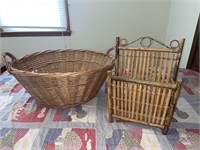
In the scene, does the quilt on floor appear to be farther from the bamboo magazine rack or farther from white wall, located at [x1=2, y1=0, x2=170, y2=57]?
white wall, located at [x1=2, y1=0, x2=170, y2=57]

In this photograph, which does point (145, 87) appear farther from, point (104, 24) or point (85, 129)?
point (104, 24)

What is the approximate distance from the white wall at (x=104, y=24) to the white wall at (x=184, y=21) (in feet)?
0.34

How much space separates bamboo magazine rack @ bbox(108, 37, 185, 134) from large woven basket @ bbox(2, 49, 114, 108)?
14 cm

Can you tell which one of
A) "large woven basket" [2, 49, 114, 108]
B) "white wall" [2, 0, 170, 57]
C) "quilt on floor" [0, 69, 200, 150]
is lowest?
"quilt on floor" [0, 69, 200, 150]

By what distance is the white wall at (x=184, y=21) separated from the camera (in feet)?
4.69

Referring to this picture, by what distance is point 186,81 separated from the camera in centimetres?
131

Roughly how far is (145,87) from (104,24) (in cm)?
130

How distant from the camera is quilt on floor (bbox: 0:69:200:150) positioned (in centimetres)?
78

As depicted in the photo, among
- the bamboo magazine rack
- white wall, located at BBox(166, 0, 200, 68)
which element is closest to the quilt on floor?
the bamboo magazine rack

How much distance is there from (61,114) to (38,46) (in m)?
1.25

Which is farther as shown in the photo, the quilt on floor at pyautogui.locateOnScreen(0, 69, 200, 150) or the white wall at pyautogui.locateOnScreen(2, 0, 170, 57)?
the white wall at pyautogui.locateOnScreen(2, 0, 170, 57)

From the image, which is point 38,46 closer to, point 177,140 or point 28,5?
point 28,5

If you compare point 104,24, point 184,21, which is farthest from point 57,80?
point 184,21

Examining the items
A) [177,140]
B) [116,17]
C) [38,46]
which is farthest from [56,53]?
[177,140]
